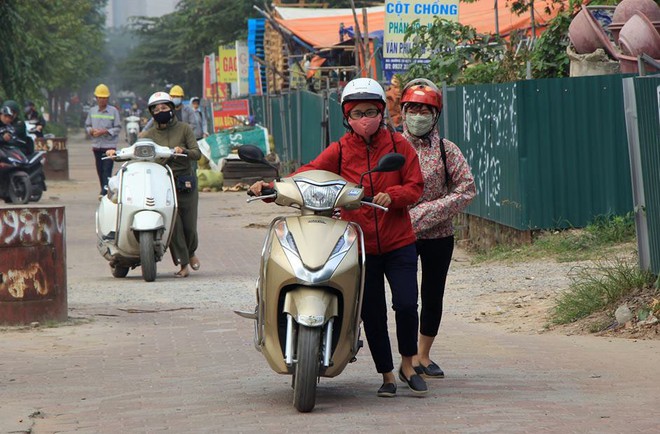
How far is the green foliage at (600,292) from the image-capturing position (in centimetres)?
983

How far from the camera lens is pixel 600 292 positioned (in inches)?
393

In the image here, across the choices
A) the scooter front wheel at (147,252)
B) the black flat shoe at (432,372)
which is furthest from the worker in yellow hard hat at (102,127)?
the black flat shoe at (432,372)

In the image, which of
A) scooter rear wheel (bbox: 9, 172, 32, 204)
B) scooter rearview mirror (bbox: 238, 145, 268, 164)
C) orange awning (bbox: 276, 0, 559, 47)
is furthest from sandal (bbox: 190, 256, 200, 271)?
orange awning (bbox: 276, 0, 559, 47)

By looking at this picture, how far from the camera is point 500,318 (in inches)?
418

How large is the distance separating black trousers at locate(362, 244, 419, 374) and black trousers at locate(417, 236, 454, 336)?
1.67 feet

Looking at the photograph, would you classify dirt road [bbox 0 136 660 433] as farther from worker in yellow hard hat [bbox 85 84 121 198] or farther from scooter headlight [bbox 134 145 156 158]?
worker in yellow hard hat [bbox 85 84 121 198]

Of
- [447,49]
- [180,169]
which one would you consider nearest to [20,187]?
[447,49]

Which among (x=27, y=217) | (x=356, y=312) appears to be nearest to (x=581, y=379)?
(x=356, y=312)

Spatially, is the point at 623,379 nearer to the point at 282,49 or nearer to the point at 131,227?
the point at 131,227

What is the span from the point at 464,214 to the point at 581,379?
9149mm

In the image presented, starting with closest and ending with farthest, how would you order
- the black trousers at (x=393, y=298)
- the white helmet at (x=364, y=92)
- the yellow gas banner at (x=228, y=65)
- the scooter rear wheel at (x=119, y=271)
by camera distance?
the white helmet at (x=364, y=92)
the black trousers at (x=393, y=298)
the scooter rear wheel at (x=119, y=271)
the yellow gas banner at (x=228, y=65)

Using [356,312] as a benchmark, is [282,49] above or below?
above

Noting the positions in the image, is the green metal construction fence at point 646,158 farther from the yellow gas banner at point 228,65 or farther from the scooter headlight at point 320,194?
the yellow gas banner at point 228,65

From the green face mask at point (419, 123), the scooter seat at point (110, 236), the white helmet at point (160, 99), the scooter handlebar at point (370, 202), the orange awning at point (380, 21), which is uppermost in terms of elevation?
the orange awning at point (380, 21)
